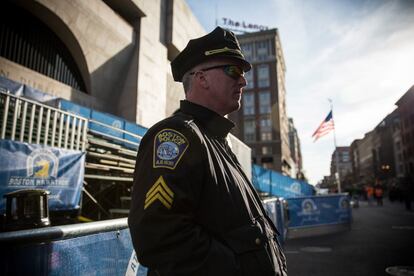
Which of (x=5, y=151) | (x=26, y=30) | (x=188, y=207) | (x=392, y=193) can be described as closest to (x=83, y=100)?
(x=26, y=30)

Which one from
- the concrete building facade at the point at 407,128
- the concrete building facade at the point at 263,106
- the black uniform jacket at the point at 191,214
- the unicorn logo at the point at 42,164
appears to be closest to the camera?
the black uniform jacket at the point at 191,214

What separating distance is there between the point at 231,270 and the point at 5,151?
4.75 m

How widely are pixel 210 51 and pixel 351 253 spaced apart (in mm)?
7885

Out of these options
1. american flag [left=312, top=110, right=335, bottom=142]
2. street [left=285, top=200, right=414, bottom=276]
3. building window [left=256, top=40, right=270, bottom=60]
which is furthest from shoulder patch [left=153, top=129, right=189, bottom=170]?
building window [left=256, top=40, right=270, bottom=60]

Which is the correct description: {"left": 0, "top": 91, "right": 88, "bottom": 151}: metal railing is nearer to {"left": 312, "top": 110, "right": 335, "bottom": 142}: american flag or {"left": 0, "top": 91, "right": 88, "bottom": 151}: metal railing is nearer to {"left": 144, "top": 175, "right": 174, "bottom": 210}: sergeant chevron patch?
{"left": 144, "top": 175, "right": 174, "bottom": 210}: sergeant chevron patch

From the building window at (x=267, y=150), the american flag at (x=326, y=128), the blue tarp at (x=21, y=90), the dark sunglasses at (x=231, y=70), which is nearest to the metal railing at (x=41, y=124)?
the blue tarp at (x=21, y=90)

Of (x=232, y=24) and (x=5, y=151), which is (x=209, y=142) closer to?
(x=5, y=151)

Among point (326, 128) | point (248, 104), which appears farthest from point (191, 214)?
point (248, 104)

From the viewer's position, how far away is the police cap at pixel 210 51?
6.36 ft

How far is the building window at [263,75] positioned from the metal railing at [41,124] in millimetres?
48815

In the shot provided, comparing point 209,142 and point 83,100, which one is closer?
point 209,142

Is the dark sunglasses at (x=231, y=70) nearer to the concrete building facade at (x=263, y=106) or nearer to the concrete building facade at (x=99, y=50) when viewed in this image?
the concrete building facade at (x=99, y=50)

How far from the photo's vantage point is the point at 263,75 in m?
52.8

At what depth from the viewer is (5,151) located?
174 inches
